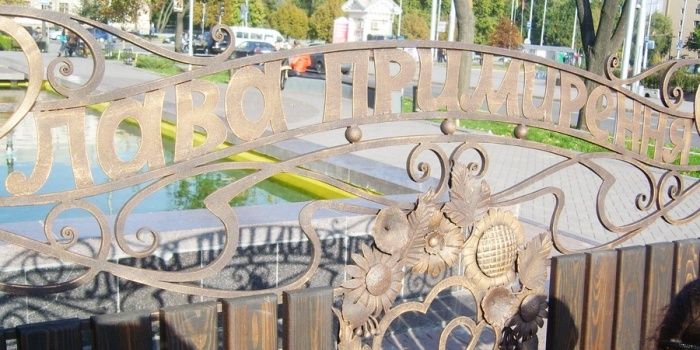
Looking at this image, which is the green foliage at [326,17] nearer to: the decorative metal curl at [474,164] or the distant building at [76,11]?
the distant building at [76,11]

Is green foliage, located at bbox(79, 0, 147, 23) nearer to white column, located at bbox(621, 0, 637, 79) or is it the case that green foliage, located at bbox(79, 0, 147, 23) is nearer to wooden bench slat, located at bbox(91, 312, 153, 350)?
white column, located at bbox(621, 0, 637, 79)

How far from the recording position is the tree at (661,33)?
58.1m

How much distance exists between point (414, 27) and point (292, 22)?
26.7 ft

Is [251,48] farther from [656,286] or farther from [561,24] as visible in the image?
[561,24]

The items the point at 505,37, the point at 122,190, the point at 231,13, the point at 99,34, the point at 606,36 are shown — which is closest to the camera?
the point at 122,190

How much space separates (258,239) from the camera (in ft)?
14.0

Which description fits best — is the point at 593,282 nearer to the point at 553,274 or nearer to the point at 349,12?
the point at 553,274

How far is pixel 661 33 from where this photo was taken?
61.3m

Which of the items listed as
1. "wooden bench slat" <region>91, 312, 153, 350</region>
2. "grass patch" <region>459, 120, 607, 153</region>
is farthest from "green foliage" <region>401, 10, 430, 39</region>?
"wooden bench slat" <region>91, 312, 153, 350</region>

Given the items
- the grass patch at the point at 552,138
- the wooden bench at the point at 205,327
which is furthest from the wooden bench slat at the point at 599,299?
the grass patch at the point at 552,138

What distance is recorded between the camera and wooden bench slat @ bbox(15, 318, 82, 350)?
180 centimetres

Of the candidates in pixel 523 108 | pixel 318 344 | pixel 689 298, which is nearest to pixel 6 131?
pixel 318 344

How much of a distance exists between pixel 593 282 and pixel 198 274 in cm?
130

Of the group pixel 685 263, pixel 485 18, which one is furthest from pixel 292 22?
pixel 685 263
